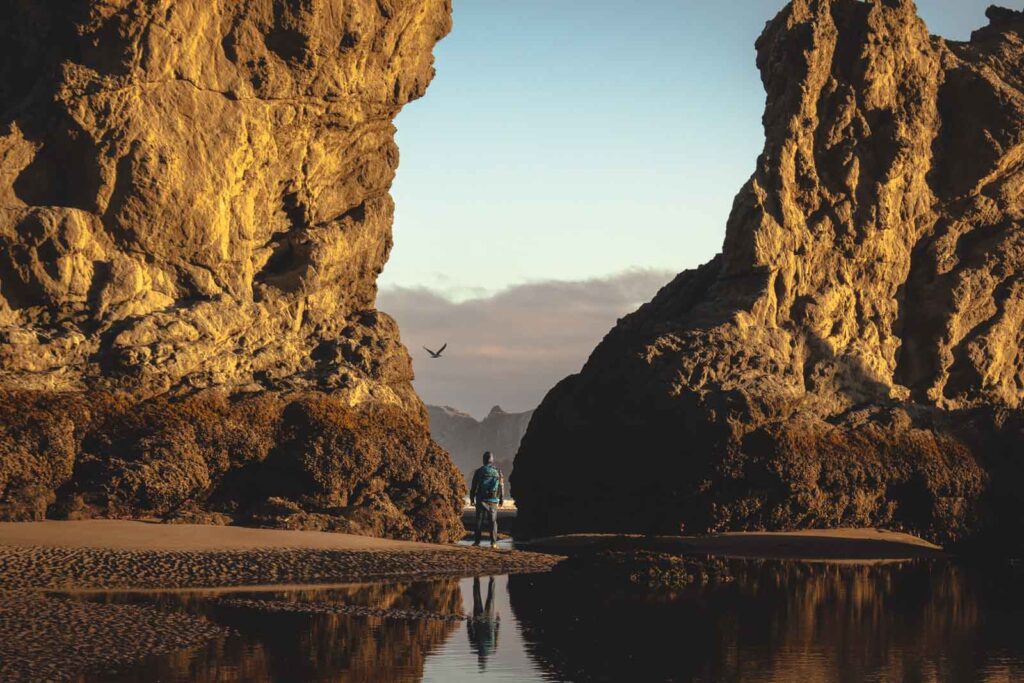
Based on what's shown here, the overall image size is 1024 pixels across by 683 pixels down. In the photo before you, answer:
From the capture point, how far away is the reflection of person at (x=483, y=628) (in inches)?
666

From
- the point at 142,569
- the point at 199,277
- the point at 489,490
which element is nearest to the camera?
the point at 142,569

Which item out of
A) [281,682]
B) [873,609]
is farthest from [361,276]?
[281,682]

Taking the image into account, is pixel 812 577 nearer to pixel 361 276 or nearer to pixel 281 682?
pixel 361 276

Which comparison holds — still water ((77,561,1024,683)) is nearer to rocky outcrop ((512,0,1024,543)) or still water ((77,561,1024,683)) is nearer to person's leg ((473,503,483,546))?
person's leg ((473,503,483,546))

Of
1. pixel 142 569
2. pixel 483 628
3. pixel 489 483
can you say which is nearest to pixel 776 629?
pixel 483 628

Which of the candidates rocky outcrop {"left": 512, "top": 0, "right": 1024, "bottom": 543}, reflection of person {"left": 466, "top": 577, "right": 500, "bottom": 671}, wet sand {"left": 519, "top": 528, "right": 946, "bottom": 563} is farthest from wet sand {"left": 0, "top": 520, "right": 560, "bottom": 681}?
rocky outcrop {"left": 512, "top": 0, "right": 1024, "bottom": 543}

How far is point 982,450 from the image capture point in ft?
136

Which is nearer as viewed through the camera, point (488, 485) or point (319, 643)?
point (319, 643)

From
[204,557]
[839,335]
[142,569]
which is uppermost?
[839,335]

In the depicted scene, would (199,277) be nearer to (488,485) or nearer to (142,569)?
(488,485)

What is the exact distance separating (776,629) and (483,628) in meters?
4.00

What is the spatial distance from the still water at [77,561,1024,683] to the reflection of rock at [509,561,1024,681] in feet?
0.11

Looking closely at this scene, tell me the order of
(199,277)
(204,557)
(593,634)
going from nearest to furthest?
(593,634) → (204,557) → (199,277)

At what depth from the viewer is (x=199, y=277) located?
31.6 metres
